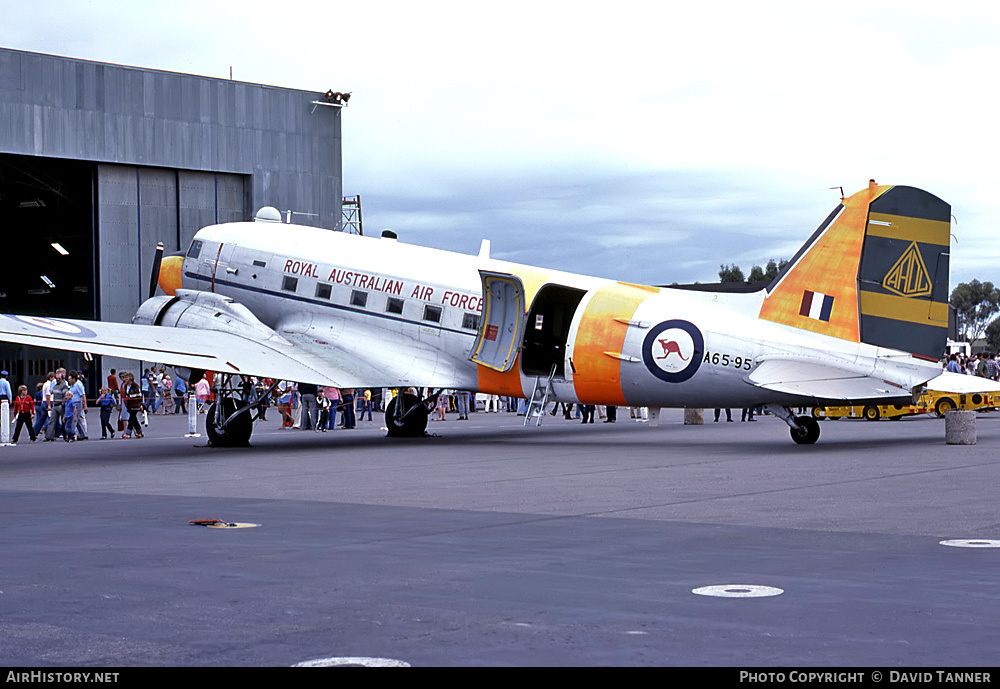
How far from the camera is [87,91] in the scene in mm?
55906

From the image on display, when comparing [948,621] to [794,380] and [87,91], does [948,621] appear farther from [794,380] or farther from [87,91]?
[87,91]

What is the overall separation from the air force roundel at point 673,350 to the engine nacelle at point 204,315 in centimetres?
887

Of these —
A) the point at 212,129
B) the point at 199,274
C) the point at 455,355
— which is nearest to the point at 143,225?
the point at 212,129

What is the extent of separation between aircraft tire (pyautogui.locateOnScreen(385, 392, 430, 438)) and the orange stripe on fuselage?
5.57 metres

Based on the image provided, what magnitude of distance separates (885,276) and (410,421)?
12.1 m

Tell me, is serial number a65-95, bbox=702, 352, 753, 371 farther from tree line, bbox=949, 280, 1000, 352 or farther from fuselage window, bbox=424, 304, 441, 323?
tree line, bbox=949, 280, 1000, 352

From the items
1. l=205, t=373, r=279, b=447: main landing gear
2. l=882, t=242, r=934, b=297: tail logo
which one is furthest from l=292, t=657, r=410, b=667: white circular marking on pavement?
→ l=205, t=373, r=279, b=447: main landing gear

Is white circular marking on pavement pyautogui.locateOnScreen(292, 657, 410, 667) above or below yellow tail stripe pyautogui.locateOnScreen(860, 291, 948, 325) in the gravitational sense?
below

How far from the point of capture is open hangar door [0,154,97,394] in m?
58.0

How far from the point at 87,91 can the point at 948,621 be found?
55.6m

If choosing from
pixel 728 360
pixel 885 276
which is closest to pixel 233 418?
pixel 728 360

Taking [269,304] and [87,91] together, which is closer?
[269,304]

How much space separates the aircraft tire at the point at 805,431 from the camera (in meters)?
22.4

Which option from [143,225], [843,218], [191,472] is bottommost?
[191,472]
